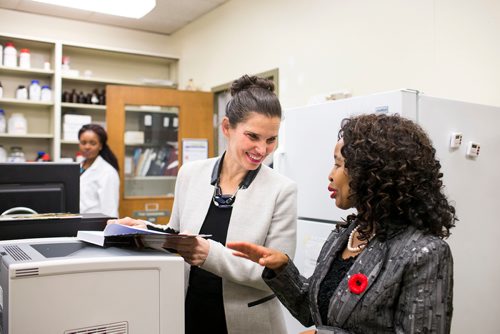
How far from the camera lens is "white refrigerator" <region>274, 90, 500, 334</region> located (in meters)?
1.75

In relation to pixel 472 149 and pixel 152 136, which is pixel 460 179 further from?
pixel 152 136

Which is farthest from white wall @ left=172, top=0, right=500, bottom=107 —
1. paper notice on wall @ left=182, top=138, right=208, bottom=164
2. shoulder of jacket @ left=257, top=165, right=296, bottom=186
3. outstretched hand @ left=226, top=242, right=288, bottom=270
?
outstretched hand @ left=226, top=242, right=288, bottom=270

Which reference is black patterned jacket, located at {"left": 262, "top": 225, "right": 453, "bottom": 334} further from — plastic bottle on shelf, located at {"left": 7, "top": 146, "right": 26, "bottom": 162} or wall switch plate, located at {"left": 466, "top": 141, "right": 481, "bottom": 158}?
plastic bottle on shelf, located at {"left": 7, "top": 146, "right": 26, "bottom": 162}

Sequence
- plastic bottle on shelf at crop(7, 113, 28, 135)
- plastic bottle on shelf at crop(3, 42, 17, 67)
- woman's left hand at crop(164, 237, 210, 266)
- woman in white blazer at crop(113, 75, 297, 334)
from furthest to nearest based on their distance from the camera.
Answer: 1. plastic bottle on shelf at crop(7, 113, 28, 135)
2. plastic bottle on shelf at crop(3, 42, 17, 67)
3. woman in white blazer at crop(113, 75, 297, 334)
4. woman's left hand at crop(164, 237, 210, 266)

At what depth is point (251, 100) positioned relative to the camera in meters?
1.37

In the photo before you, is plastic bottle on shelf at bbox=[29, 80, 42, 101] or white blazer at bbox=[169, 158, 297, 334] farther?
plastic bottle on shelf at bbox=[29, 80, 42, 101]

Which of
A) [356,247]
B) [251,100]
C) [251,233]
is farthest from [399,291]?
[251,100]

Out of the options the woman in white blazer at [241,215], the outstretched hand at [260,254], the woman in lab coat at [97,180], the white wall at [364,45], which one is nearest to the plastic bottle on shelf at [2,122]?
the woman in lab coat at [97,180]

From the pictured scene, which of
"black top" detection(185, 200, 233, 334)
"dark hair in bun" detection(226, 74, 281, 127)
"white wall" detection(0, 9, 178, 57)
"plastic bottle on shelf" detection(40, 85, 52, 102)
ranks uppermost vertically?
"white wall" detection(0, 9, 178, 57)

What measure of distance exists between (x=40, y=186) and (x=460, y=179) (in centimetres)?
150

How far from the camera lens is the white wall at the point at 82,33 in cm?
413

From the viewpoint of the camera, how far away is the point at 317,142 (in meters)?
2.04

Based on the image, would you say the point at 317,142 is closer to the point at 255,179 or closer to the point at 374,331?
the point at 255,179

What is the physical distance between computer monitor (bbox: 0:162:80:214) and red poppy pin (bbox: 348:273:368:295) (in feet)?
2.74
